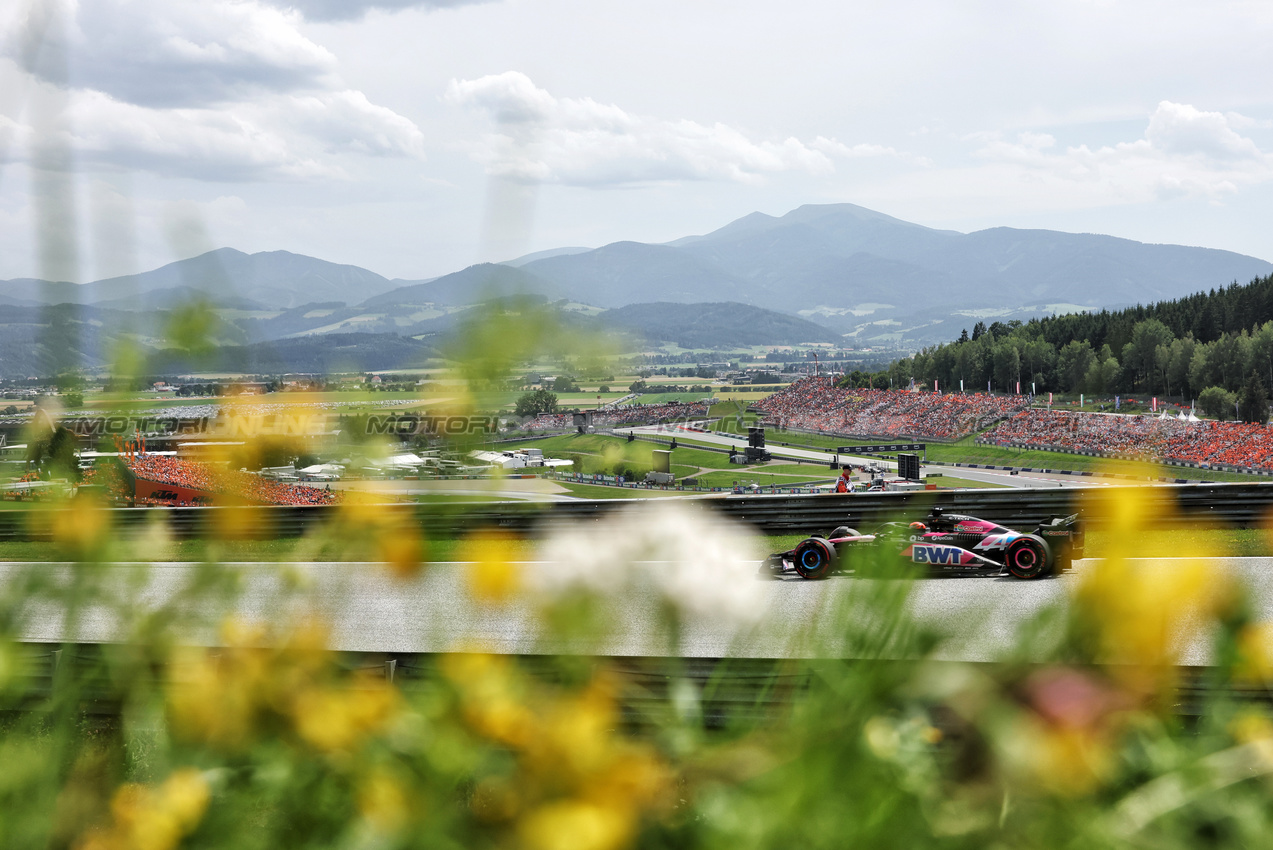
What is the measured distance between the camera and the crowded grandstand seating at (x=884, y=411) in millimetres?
73125

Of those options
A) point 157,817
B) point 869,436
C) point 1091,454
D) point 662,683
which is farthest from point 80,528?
point 869,436

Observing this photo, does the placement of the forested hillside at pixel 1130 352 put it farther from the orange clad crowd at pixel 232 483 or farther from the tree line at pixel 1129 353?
the orange clad crowd at pixel 232 483

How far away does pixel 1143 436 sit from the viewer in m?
52.9

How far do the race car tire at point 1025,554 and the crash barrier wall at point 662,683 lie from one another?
8.00 m

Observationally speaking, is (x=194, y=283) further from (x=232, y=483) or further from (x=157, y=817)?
(x=157, y=817)

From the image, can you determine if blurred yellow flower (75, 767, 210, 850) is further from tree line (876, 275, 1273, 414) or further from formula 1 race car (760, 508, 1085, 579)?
tree line (876, 275, 1273, 414)

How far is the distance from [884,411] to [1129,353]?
2595 cm

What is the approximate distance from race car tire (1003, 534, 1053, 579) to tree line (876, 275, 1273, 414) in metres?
68.0

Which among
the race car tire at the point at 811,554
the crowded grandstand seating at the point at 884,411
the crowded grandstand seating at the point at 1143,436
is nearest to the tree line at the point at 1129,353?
the crowded grandstand seating at the point at 1143,436

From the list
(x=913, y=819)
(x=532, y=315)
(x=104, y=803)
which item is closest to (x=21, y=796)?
(x=104, y=803)

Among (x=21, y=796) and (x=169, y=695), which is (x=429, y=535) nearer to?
(x=169, y=695)

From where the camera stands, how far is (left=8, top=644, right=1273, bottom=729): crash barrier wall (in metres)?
0.82

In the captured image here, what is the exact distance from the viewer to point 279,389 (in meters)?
1.13

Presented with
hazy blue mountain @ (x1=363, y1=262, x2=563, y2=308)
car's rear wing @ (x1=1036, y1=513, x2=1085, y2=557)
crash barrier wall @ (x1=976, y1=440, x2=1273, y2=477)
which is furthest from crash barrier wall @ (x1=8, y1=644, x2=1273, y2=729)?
crash barrier wall @ (x1=976, y1=440, x2=1273, y2=477)
